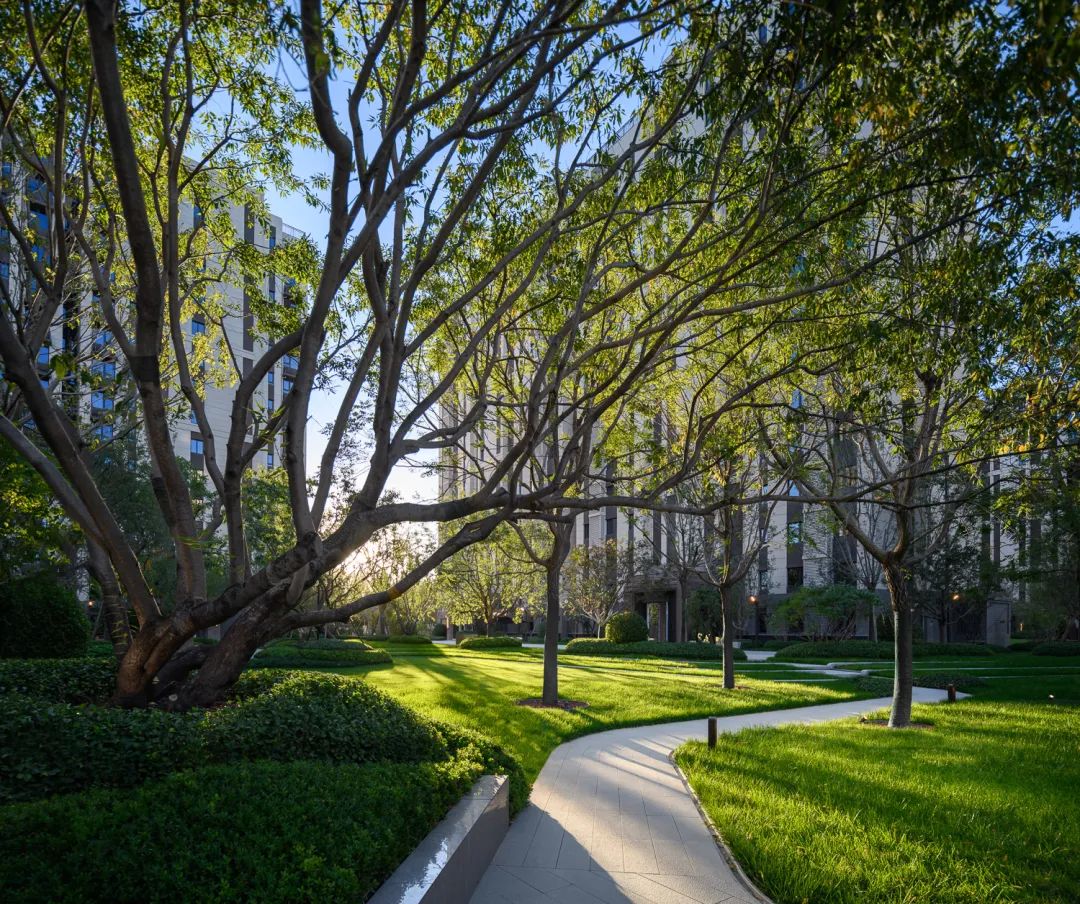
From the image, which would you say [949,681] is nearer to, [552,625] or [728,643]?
[728,643]

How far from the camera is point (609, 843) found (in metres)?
6.52

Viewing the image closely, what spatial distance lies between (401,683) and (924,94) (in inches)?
657

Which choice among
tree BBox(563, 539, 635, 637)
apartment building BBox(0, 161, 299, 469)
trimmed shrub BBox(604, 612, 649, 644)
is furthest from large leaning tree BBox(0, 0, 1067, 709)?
tree BBox(563, 539, 635, 637)

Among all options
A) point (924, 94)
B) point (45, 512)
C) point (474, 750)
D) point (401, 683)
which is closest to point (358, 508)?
point (474, 750)

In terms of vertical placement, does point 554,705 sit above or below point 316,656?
above

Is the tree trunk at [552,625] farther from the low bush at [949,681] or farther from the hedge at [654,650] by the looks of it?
the hedge at [654,650]

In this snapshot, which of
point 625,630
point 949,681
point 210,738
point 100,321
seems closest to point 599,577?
point 625,630

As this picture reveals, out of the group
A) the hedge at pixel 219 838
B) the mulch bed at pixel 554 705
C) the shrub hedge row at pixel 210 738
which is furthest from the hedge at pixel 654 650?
the hedge at pixel 219 838

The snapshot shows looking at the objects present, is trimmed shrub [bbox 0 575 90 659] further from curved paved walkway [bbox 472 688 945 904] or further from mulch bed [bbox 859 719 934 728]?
mulch bed [bbox 859 719 934 728]

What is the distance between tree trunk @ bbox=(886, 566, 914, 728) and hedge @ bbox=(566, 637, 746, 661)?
17624mm

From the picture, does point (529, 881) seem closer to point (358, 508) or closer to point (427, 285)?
point (358, 508)

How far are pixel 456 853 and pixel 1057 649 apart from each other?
121 feet

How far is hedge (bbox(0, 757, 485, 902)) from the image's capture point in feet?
11.9

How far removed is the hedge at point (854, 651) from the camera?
30.4 m
